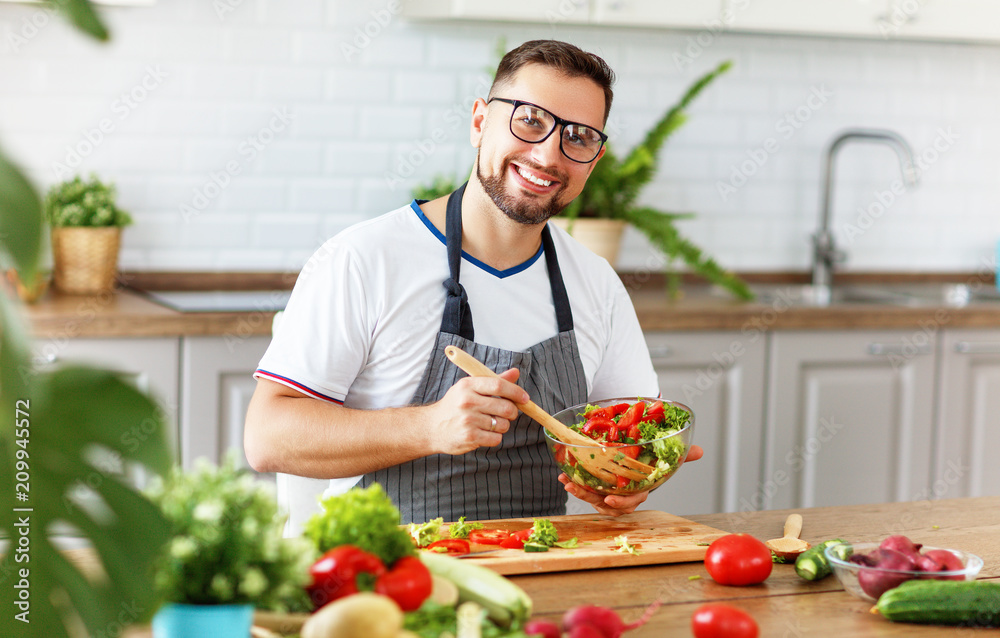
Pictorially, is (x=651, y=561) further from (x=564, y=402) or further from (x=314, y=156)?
(x=314, y=156)

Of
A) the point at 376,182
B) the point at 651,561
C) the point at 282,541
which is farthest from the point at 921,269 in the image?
the point at 282,541

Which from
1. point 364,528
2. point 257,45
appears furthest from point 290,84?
point 364,528

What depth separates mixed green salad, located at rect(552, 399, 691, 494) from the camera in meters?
1.62

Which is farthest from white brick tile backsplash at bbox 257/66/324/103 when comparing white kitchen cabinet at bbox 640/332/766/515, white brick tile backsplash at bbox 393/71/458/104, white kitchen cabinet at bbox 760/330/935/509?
white kitchen cabinet at bbox 760/330/935/509

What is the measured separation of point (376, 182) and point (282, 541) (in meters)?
2.63

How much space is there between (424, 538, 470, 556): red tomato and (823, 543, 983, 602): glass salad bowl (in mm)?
503

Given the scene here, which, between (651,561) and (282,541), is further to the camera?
(651,561)

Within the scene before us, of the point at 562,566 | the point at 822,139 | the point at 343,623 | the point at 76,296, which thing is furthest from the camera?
the point at 822,139

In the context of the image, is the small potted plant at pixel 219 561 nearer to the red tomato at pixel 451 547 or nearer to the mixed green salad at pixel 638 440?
the red tomato at pixel 451 547

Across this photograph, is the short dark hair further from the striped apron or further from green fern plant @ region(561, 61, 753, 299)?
green fern plant @ region(561, 61, 753, 299)

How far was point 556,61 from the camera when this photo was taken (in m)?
1.98

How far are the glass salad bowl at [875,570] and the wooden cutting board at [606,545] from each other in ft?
0.77

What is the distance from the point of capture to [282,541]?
38.1 inches

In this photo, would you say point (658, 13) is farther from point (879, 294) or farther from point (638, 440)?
point (638, 440)
